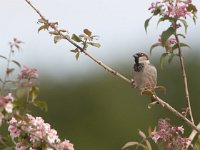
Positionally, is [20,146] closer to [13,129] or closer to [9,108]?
[13,129]

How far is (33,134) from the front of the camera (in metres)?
4.26

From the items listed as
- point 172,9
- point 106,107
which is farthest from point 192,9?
point 106,107

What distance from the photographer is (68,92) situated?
1723 centimetres

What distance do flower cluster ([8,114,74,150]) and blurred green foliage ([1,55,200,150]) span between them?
1085cm

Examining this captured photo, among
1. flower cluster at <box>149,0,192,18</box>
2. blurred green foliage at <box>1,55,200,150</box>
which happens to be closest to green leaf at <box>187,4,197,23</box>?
flower cluster at <box>149,0,192,18</box>

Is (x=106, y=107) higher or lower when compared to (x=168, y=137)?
higher

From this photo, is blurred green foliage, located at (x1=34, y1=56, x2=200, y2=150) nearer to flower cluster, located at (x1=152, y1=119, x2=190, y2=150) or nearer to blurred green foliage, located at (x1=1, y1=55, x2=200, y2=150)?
blurred green foliage, located at (x1=1, y1=55, x2=200, y2=150)

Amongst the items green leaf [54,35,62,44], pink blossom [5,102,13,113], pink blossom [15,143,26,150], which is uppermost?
green leaf [54,35,62,44]

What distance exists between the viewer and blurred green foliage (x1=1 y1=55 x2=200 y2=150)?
1580 centimetres

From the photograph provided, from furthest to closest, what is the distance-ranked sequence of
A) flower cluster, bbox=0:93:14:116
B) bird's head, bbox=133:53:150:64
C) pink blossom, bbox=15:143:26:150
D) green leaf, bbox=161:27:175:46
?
bird's head, bbox=133:53:150:64
green leaf, bbox=161:27:175:46
pink blossom, bbox=15:143:26:150
flower cluster, bbox=0:93:14:116

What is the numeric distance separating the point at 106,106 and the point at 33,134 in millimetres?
12678

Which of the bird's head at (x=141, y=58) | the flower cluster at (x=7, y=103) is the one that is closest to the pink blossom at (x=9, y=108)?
the flower cluster at (x=7, y=103)

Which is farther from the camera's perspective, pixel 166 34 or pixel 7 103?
pixel 166 34

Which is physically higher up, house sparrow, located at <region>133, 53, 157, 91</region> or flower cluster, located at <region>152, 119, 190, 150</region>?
house sparrow, located at <region>133, 53, 157, 91</region>
